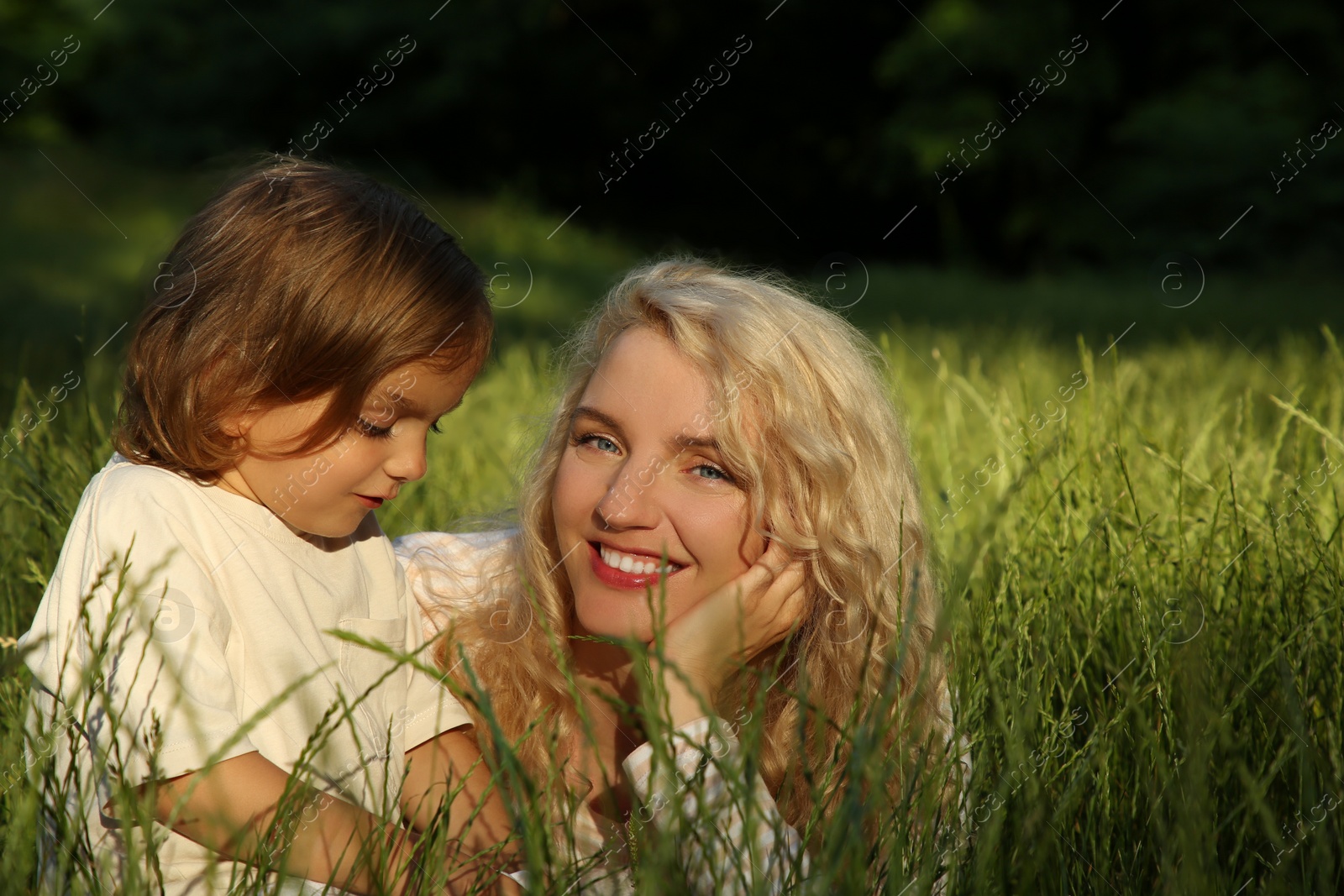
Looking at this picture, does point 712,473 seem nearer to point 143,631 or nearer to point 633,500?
point 633,500

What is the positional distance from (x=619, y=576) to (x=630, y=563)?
3 cm

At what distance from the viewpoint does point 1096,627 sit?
1.61 meters

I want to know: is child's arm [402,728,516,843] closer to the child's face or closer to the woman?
the woman

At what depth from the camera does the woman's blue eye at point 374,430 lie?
1.61m

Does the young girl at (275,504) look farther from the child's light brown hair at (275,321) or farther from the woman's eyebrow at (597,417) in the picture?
the woman's eyebrow at (597,417)

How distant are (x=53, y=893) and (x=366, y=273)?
879mm

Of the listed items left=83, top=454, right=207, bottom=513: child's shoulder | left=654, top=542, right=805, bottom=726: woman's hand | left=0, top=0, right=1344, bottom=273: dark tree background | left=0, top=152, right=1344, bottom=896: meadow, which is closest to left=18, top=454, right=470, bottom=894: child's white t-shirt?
left=83, top=454, right=207, bottom=513: child's shoulder

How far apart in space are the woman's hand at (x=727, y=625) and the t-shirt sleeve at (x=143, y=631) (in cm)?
A: 60

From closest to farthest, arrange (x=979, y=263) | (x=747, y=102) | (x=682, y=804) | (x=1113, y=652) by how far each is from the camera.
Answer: (x=682, y=804), (x=1113, y=652), (x=979, y=263), (x=747, y=102)

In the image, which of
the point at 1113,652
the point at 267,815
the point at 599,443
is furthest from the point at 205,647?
the point at 1113,652

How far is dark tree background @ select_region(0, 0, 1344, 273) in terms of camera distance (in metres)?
16.6

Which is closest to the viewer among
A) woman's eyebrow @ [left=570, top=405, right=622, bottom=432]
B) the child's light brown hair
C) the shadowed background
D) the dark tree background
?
the shadowed background

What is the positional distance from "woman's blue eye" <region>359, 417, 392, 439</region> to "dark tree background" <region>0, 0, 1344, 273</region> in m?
16.0

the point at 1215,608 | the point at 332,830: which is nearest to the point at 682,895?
the point at 332,830
